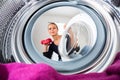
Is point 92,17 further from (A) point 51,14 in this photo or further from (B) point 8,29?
(B) point 8,29

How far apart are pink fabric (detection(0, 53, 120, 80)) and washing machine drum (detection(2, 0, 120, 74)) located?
2.1 inches

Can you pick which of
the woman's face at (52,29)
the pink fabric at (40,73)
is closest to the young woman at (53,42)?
the woman's face at (52,29)

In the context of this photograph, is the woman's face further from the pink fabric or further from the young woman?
the pink fabric

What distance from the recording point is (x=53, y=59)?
0.65 metres

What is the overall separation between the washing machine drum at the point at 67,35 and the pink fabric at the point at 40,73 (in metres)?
0.05

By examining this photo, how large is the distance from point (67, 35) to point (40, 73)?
8.1 inches

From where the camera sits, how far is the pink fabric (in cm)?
48

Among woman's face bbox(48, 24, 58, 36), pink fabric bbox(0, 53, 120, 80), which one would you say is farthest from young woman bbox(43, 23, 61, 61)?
pink fabric bbox(0, 53, 120, 80)

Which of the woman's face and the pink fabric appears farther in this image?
the woman's face

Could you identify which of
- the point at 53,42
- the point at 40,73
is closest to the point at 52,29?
the point at 53,42

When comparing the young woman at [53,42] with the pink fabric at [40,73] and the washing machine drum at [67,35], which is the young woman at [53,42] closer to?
the washing machine drum at [67,35]

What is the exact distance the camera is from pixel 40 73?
1.57 feet

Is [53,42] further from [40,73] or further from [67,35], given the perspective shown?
[40,73]

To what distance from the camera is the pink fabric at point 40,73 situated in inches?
18.9
